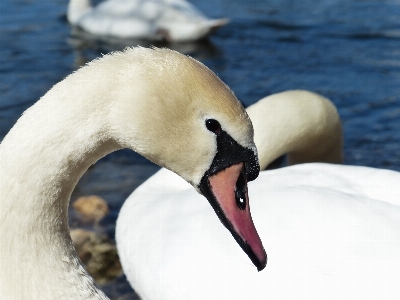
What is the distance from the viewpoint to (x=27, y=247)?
2.51 m

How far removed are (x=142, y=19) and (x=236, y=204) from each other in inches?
313

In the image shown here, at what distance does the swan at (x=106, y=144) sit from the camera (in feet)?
7.65

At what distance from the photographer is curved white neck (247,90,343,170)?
5.19m

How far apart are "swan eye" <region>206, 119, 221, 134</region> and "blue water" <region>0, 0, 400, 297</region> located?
10.3 ft

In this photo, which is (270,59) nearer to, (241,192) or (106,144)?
(241,192)

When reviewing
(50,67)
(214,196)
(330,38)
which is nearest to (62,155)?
(214,196)

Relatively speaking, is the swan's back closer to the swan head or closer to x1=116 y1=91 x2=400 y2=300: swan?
x1=116 y1=91 x2=400 y2=300: swan

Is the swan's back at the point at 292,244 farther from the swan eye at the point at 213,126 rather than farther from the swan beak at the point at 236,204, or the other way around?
the swan eye at the point at 213,126

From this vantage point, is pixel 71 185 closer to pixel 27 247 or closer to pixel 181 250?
pixel 27 247

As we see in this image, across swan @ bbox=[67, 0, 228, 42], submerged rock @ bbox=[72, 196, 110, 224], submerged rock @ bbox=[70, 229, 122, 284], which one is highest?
submerged rock @ bbox=[70, 229, 122, 284]

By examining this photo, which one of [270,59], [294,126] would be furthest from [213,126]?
[270,59]

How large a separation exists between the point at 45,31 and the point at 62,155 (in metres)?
7.79

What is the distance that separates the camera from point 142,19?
33.8 feet

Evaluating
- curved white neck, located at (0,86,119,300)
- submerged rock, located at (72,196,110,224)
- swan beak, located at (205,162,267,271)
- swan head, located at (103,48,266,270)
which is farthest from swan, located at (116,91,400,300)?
curved white neck, located at (0,86,119,300)
